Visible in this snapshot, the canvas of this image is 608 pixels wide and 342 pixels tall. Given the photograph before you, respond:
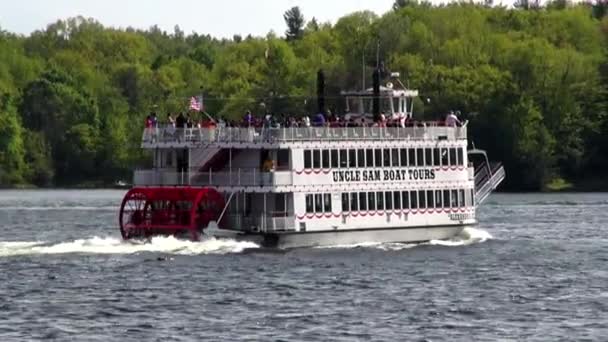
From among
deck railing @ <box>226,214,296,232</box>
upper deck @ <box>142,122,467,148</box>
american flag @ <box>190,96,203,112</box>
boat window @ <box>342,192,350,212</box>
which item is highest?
american flag @ <box>190,96,203,112</box>

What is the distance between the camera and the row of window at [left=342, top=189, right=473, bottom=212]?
238 ft

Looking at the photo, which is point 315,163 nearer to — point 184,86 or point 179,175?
point 179,175

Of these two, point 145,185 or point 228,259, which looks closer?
point 228,259

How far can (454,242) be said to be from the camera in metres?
77.6

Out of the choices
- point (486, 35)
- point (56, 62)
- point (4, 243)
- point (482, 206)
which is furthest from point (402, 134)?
point (56, 62)

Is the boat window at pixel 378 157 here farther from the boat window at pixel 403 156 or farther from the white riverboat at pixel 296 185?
the boat window at pixel 403 156

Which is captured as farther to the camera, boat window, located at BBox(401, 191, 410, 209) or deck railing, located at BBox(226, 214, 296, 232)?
boat window, located at BBox(401, 191, 410, 209)

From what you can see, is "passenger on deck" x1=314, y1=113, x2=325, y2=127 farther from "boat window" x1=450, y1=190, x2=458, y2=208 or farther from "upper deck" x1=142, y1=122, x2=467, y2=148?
"boat window" x1=450, y1=190, x2=458, y2=208

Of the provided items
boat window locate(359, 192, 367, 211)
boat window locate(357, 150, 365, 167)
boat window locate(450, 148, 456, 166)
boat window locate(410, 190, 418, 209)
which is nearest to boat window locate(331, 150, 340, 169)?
boat window locate(357, 150, 365, 167)

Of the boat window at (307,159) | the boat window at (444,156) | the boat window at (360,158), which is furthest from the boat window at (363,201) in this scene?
the boat window at (444,156)

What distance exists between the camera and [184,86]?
18375 cm

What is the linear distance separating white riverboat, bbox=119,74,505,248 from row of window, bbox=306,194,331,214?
0.12 ft

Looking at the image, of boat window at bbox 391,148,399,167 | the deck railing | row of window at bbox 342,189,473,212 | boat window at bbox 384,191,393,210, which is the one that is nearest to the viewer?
the deck railing

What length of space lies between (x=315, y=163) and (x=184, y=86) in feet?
371
